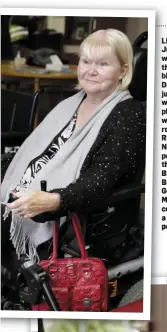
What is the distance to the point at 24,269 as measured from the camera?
3.89ft

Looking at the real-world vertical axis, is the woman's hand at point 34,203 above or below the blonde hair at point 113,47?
below

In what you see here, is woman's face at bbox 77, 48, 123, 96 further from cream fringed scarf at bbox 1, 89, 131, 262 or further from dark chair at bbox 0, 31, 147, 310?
dark chair at bbox 0, 31, 147, 310

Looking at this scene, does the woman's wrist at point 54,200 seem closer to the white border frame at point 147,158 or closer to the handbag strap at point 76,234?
the handbag strap at point 76,234

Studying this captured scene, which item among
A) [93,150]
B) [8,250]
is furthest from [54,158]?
[8,250]

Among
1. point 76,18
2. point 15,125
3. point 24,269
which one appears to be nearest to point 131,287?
point 24,269

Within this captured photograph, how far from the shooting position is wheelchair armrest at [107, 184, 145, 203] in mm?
1160

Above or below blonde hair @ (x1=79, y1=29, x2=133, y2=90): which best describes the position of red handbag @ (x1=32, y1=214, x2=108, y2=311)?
below

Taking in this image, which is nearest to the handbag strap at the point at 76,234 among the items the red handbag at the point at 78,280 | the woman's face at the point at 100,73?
the red handbag at the point at 78,280

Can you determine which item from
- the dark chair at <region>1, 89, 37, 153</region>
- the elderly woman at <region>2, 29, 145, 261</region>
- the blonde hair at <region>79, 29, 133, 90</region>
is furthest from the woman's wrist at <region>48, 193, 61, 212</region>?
the blonde hair at <region>79, 29, 133, 90</region>

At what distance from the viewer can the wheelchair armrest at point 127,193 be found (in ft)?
3.81

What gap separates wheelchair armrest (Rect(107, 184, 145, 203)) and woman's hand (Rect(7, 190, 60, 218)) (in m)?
0.10

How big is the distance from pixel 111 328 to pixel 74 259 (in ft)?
0.48

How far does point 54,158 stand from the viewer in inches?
46.0

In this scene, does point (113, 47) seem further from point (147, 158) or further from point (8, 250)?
point (8, 250)
